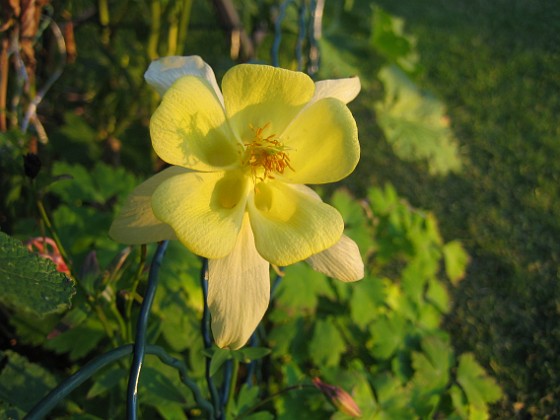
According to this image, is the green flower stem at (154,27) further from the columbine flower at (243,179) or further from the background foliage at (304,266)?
the columbine flower at (243,179)

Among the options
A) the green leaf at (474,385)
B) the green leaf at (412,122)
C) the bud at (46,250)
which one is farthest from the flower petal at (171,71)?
the green leaf at (412,122)

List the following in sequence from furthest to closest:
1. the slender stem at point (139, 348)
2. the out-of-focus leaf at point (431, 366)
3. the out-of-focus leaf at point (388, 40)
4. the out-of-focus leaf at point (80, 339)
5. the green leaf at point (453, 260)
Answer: the out-of-focus leaf at point (388, 40) → the green leaf at point (453, 260) → the out-of-focus leaf at point (431, 366) → the out-of-focus leaf at point (80, 339) → the slender stem at point (139, 348)

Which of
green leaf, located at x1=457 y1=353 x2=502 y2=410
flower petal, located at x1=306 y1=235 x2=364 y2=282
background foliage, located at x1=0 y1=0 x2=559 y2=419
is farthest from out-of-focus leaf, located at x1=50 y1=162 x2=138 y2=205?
green leaf, located at x1=457 y1=353 x2=502 y2=410

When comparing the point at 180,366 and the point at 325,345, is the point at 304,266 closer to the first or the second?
the point at 325,345

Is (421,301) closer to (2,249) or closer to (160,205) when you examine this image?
(160,205)

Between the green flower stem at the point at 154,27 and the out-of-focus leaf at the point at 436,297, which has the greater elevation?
the green flower stem at the point at 154,27

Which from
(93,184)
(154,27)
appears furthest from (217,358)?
(154,27)

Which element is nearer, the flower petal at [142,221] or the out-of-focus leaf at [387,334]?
the flower petal at [142,221]

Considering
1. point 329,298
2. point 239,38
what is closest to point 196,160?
point 329,298
